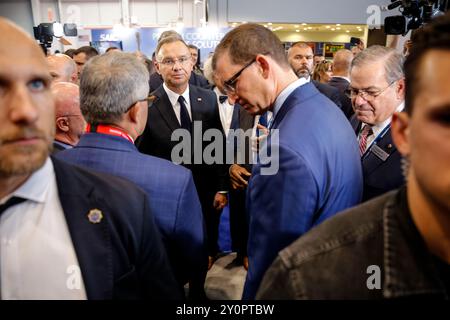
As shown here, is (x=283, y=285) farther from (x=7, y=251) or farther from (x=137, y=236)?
(x=7, y=251)

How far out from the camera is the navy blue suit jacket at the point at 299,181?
1.28 metres

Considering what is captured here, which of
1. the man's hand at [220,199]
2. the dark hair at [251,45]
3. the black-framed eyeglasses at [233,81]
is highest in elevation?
the dark hair at [251,45]

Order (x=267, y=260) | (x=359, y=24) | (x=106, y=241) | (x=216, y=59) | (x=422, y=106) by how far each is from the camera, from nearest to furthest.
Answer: (x=422, y=106), (x=106, y=241), (x=267, y=260), (x=216, y=59), (x=359, y=24)

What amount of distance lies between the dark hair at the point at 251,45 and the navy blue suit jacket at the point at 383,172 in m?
0.71

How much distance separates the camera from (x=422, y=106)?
770 millimetres

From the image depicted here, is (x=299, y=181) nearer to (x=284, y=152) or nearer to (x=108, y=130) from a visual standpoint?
(x=284, y=152)

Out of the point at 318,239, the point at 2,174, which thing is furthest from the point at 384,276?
the point at 2,174

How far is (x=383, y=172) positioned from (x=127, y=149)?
1247mm

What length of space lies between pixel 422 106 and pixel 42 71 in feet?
3.07

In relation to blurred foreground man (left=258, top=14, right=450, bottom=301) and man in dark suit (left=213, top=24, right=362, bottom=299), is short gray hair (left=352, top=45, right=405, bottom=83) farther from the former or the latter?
blurred foreground man (left=258, top=14, right=450, bottom=301)

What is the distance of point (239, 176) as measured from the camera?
282 centimetres

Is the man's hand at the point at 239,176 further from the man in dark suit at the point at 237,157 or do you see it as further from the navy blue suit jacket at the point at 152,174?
the navy blue suit jacket at the point at 152,174

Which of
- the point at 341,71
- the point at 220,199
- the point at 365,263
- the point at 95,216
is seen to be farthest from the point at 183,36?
the point at 365,263

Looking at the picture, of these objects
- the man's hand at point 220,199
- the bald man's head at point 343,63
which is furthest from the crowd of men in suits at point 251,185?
the bald man's head at point 343,63
